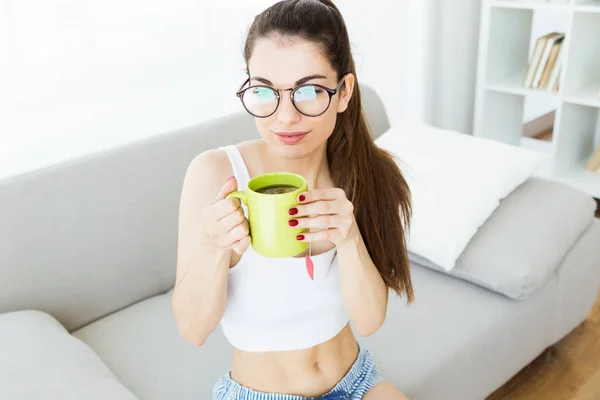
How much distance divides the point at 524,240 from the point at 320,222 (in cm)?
115

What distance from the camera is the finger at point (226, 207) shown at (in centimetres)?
84

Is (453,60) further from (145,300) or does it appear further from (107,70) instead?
(145,300)

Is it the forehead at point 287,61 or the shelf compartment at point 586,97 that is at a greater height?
the forehead at point 287,61

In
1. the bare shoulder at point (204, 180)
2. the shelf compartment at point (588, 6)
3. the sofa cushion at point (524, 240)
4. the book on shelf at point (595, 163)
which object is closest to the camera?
the bare shoulder at point (204, 180)

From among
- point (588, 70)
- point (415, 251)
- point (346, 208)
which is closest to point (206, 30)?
point (415, 251)

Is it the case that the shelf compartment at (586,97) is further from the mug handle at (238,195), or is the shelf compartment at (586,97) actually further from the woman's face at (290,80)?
the mug handle at (238,195)

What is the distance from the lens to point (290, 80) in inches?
37.3

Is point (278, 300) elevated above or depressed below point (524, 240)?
above

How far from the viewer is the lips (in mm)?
969

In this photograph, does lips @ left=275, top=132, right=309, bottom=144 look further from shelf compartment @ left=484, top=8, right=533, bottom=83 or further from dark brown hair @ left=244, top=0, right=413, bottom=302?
shelf compartment @ left=484, top=8, right=533, bottom=83

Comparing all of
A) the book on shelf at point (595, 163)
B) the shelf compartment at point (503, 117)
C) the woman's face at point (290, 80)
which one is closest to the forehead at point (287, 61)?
the woman's face at point (290, 80)

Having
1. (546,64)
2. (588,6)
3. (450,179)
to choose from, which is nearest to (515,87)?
(546,64)

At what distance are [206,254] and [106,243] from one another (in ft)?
2.61

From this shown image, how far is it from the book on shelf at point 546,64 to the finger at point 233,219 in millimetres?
2696
